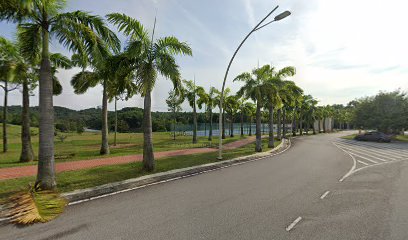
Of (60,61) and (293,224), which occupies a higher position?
(60,61)

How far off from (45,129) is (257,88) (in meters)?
17.3

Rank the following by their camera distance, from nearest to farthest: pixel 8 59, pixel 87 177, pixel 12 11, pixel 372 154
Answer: pixel 12 11 < pixel 87 177 < pixel 8 59 < pixel 372 154

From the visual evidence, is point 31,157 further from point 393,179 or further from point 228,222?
point 393,179

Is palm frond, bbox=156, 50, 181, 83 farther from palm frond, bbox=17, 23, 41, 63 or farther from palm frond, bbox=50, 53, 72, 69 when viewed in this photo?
palm frond, bbox=50, 53, 72, 69

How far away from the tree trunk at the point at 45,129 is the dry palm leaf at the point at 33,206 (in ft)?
1.41

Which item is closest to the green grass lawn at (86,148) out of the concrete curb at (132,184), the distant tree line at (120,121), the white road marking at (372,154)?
the concrete curb at (132,184)

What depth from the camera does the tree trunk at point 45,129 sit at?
25.1 feet

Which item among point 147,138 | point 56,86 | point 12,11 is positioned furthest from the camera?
Result: point 56,86

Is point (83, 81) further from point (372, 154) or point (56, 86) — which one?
point (372, 154)

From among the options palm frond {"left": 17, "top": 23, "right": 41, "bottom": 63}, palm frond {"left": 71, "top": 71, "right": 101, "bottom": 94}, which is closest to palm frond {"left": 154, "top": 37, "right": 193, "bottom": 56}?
palm frond {"left": 17, "top": 23, "right": 41, "bottom": 63}

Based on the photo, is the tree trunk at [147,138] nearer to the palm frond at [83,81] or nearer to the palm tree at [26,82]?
the palm tree at [26,82]

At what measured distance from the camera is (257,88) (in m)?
21.6

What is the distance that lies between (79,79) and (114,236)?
1670 centimetres

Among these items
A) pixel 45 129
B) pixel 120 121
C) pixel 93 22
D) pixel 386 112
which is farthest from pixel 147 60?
pixel 120 121
